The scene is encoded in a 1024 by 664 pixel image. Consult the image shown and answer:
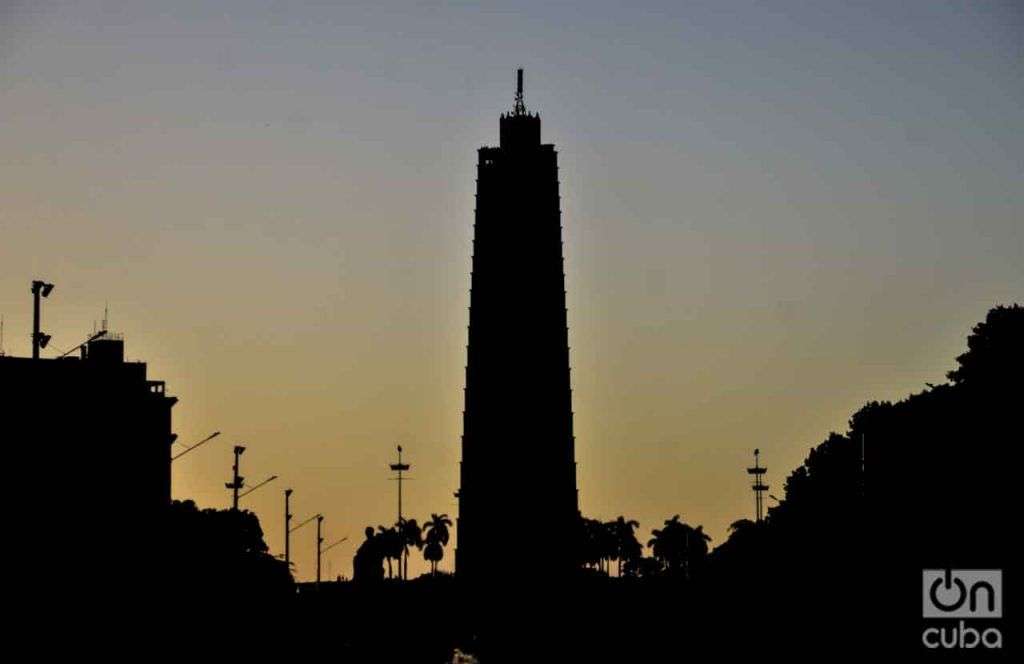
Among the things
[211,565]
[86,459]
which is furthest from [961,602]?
[86,459]

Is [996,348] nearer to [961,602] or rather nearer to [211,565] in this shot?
[211,565]

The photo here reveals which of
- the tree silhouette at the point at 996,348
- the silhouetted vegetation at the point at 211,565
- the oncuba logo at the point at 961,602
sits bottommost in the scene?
the oncuba logo at the point at 961,602

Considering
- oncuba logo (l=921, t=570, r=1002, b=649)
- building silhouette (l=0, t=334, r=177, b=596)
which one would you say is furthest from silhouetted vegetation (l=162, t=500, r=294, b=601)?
oncuba logo (l=921, t=570, r=1002, b=649)

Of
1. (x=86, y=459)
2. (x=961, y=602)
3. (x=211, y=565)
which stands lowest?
(x=961, y=602)

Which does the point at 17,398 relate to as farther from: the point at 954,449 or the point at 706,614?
the point at 954,449

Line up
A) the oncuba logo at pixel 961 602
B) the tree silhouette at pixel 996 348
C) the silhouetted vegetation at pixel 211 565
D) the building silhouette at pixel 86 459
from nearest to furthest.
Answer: the oncuba logo at pixel 961 602
the building silhouette at pixel 86 459
the silhouetted vegetation at pixel 211 565
the tree silhouette at pixel 996 348

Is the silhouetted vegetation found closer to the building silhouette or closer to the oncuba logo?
the building silhouette

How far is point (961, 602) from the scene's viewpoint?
106 m

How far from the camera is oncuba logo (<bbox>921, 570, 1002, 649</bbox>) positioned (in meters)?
100

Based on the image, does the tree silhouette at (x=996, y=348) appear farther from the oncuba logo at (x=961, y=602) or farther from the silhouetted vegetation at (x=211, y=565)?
the oncuba logo at (x=961, y=602)

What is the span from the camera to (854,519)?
15175 centimetres

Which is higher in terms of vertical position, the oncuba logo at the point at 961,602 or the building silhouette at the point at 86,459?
the building silhouette at the point at 86,459

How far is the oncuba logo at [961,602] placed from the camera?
10000 centimetres

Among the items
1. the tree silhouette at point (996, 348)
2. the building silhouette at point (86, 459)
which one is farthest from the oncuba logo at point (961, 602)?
the tree silhouette at point (996, 348)
